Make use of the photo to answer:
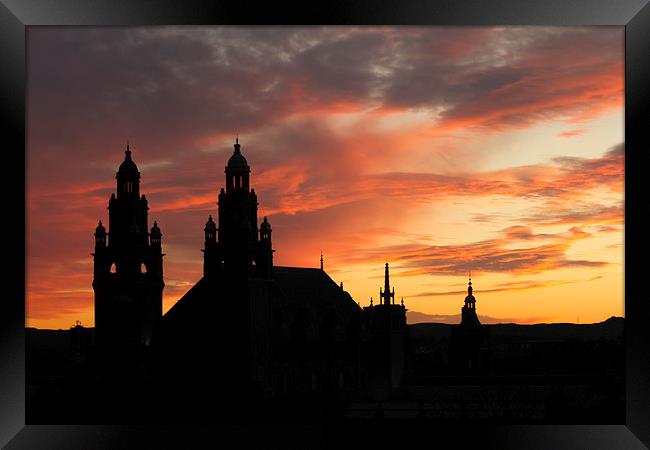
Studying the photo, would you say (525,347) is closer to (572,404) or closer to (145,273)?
(572,404)

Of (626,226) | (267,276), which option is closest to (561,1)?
(626,226)

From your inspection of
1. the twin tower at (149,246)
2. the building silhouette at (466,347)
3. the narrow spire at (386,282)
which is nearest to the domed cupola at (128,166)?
the twin tower at (149,246)

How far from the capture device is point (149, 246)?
57.2 meters

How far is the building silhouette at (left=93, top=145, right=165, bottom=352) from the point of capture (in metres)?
55.5

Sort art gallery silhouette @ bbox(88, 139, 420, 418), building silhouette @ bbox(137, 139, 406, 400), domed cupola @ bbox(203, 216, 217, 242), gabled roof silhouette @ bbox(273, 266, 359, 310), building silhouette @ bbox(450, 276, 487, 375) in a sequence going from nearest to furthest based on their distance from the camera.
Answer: art gallery silhouette @ bbox(88, 139, 420, 418) < building silhouette @ bbox(137, 139, 406, 400) < domed cupola @ bbox(203, 216, 217, 242) < building silhouette @ bbox(450, 276, 487, 375) < gabled roof silhouette @ bbox(273, 266, 359, 310)

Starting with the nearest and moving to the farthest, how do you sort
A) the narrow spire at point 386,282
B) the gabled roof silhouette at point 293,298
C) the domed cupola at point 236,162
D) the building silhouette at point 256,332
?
the domed cupola at point 236,162, the building silhouette at point 256,332, the narrow spire at point 386,282, the gabled roof silhouette at point 293,298

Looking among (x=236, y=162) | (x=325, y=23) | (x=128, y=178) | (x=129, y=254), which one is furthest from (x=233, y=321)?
(x=325, y=23)

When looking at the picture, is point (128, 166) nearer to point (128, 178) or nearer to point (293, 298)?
point (128, 178)

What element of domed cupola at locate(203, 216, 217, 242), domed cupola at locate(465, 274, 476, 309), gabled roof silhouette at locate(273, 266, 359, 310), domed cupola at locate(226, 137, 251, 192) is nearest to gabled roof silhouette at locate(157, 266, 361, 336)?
gabled roof silhouette at locate(273, 266, 359, 310)

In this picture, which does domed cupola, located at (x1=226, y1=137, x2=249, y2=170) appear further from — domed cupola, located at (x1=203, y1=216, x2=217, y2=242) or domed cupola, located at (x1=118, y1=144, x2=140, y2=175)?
domed cupola, located at (x1=118, y1=144, x2=140, y2=175)

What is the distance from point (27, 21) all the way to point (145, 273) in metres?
41.9

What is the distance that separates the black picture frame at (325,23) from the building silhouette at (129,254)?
128 ft

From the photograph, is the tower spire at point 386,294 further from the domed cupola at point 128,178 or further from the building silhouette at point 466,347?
the domed cupola at point 128,178

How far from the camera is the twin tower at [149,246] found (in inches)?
2191
